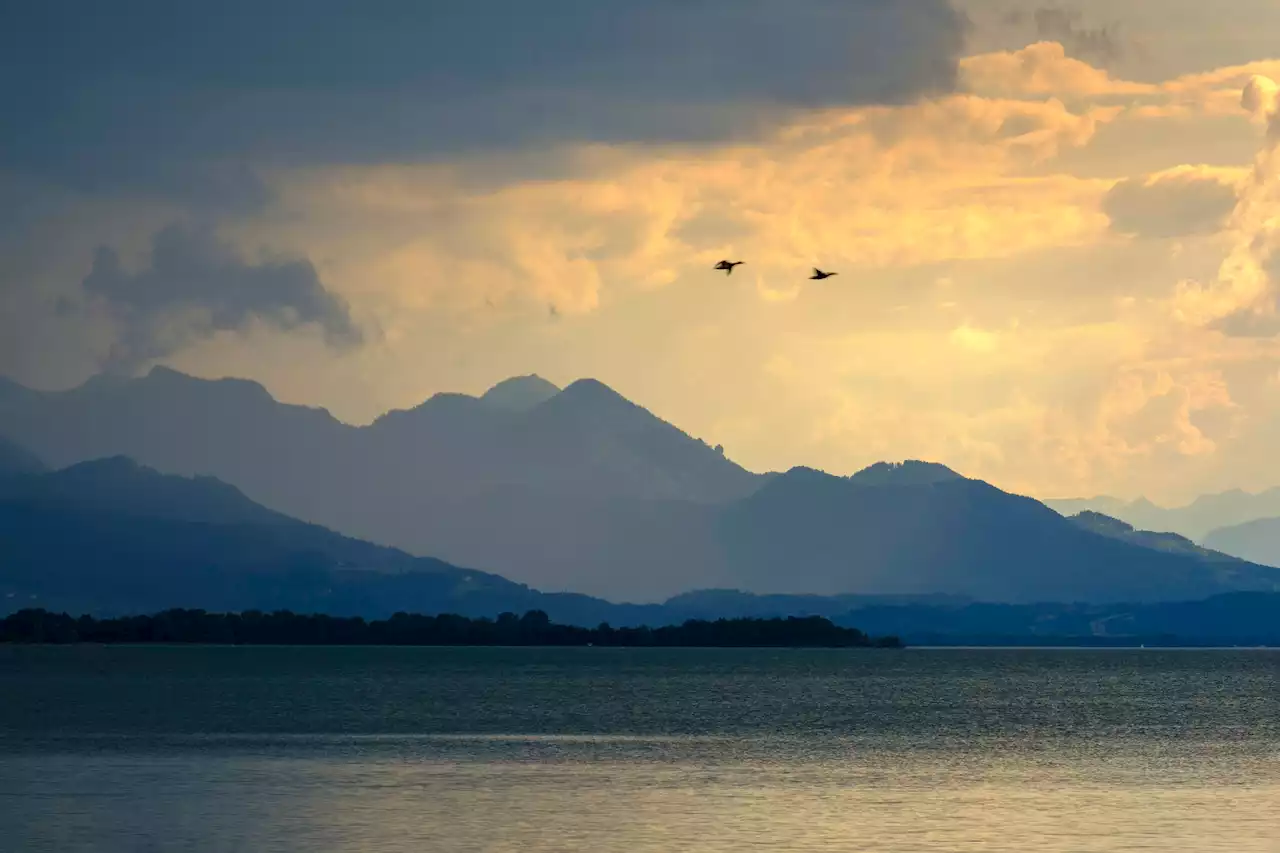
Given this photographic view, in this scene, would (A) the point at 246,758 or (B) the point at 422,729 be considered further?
(B) the point at 422,729

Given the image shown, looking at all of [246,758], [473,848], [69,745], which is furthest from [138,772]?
[473,848]

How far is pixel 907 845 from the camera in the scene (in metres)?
67.9

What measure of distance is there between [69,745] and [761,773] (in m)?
42.3

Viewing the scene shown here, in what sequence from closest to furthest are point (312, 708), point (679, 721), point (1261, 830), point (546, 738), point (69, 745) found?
1. point (1261, 830)
2. point (69, 745)
3. point (546, 738)
4. point (679, 721)
5. point (312, 708)

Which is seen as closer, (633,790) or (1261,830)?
(1261,830)

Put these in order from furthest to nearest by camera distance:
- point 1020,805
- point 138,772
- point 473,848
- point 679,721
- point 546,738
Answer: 1. point 679,721
2. point 546,738
3. point 138,772
4. point 1020,805
5. point 473,848

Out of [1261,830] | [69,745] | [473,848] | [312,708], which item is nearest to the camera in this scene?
[473,848]

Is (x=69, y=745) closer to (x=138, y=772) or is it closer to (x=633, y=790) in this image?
(x=138, y=772)

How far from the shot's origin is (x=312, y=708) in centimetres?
15938

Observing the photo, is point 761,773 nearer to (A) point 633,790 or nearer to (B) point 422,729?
(A) point 633,790

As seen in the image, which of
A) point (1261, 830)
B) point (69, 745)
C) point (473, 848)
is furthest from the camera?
point (69, 745)

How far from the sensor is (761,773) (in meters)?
95.6

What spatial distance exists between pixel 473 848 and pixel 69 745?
52496mm

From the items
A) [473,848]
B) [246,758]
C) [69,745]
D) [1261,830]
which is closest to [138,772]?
[246,758]
